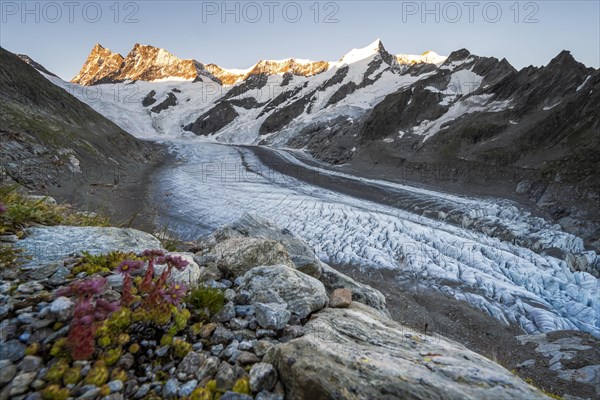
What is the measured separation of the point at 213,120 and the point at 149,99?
29.7 meters

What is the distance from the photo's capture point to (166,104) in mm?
102188

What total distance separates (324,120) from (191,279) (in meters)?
61.4

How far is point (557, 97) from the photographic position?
29.3 m

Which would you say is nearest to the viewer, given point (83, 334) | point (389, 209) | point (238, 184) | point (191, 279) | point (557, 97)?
point (83, 334)

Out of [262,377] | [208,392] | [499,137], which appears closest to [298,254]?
[262,377]

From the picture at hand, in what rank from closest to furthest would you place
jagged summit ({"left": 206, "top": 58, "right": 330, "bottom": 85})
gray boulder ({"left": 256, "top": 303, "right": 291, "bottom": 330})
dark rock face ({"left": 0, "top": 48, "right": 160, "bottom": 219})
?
gray boulder ({"left": 256, "top": 303, "right": 291, "bottom": 330}) → dark rock face ({"left": 0, "top": 48, "right": 160, "bottom": 219}) → jagged summit ({"left": 206, "top": 58, "right": 330, "bottom": 85})

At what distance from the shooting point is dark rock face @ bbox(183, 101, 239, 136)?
295 ft

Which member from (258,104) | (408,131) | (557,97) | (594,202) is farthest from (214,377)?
(258,104)

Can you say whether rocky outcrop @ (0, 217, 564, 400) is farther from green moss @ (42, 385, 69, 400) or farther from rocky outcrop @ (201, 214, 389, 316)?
rocky outcrop @ (201, 214, 389, 316)

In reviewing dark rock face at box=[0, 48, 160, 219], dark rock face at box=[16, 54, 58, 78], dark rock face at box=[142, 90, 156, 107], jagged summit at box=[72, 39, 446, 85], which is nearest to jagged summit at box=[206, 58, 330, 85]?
jagged summit at box=[72, 39, 446, 85]

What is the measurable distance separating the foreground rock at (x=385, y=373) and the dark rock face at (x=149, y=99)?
114678mm

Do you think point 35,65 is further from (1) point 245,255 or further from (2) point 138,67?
(1) point 245,255

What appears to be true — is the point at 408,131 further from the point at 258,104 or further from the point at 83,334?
the point at 258,104

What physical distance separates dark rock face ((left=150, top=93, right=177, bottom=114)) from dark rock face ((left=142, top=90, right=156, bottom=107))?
11.4ft
